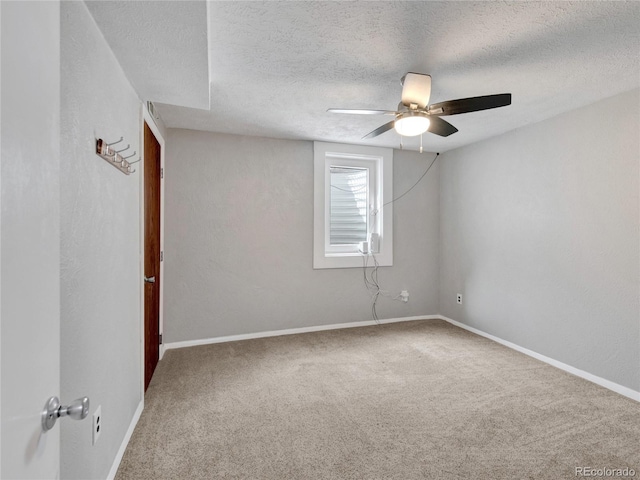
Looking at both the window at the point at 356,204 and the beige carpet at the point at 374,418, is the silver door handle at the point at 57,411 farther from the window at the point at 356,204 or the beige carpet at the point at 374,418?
the window at the point at 356,204

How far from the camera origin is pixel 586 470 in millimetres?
1730

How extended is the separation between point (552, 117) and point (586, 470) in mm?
2713

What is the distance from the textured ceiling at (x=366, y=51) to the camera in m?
1.57

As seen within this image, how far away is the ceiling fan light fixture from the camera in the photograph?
2.19 m

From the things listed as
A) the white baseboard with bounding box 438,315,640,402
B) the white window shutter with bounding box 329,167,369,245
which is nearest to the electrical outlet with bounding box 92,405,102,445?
the white window shutter with bounding box 329,167,369,245

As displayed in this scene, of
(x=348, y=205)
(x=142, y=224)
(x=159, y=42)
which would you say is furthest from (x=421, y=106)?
(x=348, y=205)

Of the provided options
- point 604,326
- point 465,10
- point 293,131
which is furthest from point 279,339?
point 465,10

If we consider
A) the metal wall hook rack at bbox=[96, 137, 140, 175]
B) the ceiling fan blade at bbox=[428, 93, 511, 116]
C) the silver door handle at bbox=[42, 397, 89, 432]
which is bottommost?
the silver door handle at bbox=[42, 397, 89, 432]

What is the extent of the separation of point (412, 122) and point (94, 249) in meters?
1.91

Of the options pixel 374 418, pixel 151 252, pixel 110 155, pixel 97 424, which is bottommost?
Answer: pixel 374 418

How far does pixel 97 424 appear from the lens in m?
1.49

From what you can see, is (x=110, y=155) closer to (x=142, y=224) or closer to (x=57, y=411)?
(x=142, y=224)

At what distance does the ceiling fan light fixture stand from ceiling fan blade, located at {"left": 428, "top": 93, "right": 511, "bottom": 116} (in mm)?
64

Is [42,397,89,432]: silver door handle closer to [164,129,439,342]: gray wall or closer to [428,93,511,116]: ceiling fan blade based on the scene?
[428,93,511,116]: ceiling fan blade
